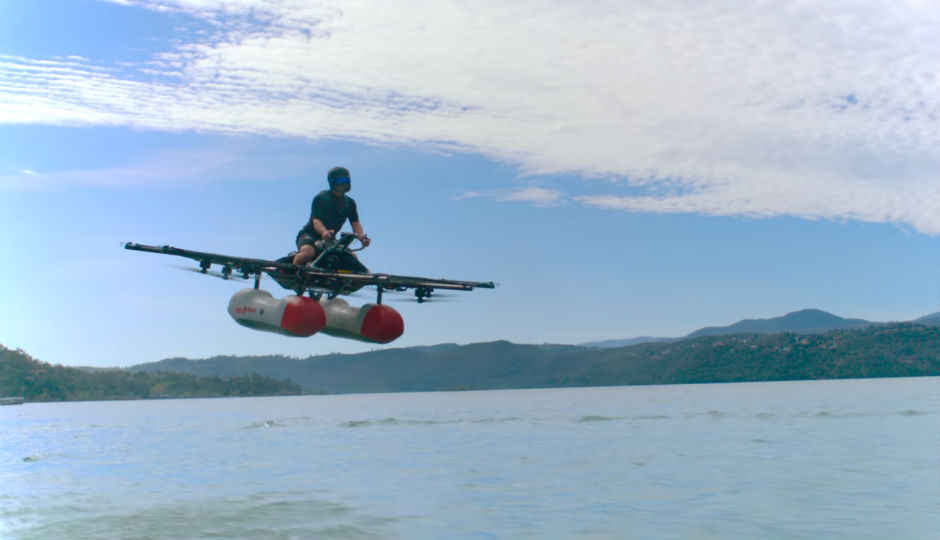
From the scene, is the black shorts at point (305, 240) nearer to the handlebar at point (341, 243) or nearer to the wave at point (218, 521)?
the handlebar at point (341, 243)

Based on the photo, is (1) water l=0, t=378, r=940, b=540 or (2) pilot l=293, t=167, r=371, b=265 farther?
(1) water l=0, t=378, r=940, b=540

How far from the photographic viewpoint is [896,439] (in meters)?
42.6

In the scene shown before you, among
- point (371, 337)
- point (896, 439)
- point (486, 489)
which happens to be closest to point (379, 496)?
point (486, 489)

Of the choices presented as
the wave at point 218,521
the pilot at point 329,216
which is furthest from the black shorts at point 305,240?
the wave at point 218,521

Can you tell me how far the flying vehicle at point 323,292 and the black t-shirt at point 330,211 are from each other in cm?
37

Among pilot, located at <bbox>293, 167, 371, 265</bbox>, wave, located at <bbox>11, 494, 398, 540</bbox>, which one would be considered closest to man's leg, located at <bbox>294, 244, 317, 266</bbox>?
pilot, located at <bbox>293, 167, 371, 265</bbox>

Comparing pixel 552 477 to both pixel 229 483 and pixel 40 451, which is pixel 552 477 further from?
pixel 40 451

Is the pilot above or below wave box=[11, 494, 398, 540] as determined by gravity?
above

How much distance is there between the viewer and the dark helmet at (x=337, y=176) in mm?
19016

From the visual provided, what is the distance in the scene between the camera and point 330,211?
19109mm

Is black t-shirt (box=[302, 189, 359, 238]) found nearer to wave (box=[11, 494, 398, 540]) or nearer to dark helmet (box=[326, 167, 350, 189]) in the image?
dark helmet (box=[326, 167, 350, 189])

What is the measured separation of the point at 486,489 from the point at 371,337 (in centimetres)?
1089

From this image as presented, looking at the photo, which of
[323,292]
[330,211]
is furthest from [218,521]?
[330,211]

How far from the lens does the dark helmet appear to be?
19016 mm
